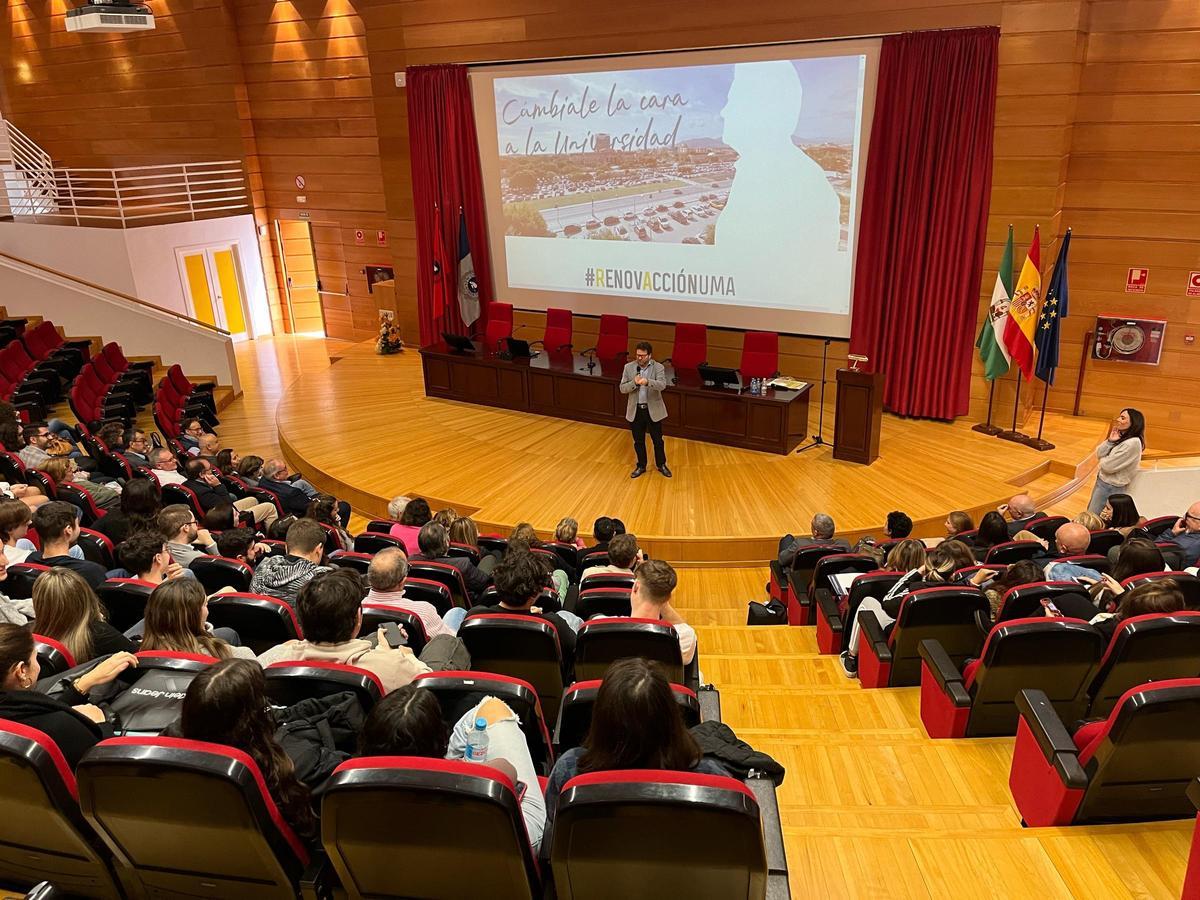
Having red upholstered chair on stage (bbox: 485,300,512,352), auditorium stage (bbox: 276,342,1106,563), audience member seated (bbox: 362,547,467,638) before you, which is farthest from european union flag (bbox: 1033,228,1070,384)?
audience member seated (bbox: 362,547,467,638)

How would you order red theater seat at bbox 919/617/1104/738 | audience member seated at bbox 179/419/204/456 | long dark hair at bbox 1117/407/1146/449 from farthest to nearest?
audience member seated at bbox 179/419/204/456, long dark hair at bbox 1117/407/1146/449, red theater seat at bbox 919/617/1104/738

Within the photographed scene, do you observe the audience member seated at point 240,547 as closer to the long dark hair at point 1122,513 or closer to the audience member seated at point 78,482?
the audience member seated at point 78,482

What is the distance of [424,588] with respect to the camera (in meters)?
3.82

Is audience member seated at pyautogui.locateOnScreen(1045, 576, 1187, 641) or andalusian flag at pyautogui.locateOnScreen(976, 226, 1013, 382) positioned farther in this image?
andalusian flag at pyautogui.locateOnScreen(976, 226, 1013, 382)

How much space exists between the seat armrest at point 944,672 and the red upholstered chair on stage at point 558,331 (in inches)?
279

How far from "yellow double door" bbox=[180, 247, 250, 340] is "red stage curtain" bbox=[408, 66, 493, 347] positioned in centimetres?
434

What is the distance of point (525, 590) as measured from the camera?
3.30 m

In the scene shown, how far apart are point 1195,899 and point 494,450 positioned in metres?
7.13

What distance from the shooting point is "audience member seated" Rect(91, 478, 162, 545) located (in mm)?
4937

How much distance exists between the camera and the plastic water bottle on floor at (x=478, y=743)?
7.23 feet

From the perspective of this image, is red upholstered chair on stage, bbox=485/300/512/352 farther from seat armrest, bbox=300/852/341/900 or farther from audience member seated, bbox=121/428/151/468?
seat armrest, bbox=300/852/341/900

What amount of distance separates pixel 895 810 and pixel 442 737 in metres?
1.65

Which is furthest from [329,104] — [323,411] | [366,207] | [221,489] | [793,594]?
[793,594]

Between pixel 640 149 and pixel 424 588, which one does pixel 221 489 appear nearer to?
pixel 424 588
